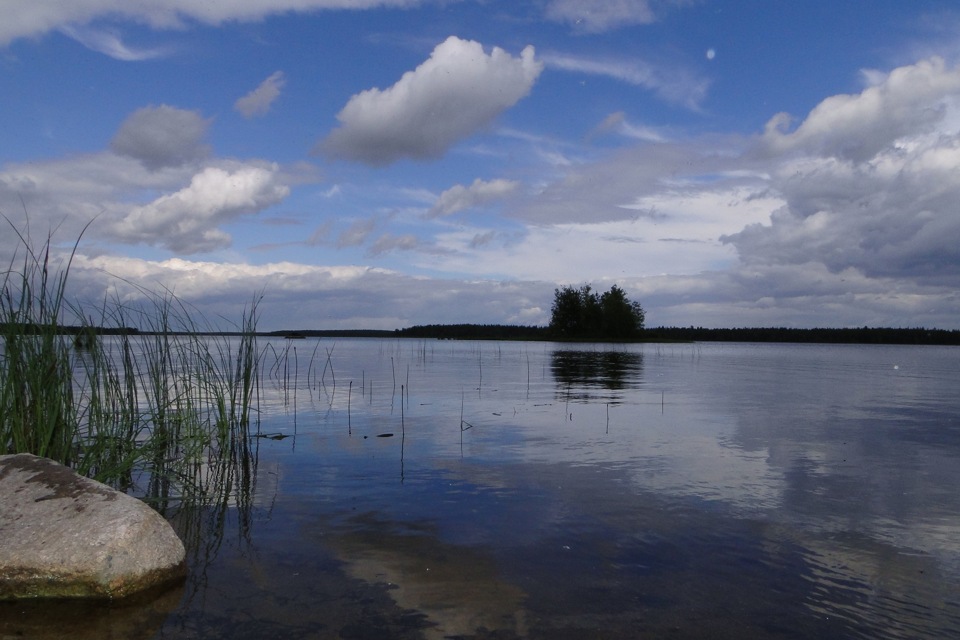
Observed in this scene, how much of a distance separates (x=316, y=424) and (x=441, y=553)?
819 centimetres

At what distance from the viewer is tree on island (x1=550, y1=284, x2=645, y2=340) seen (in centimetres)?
11356

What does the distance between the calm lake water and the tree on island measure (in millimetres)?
100201

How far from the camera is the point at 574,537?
6.72m

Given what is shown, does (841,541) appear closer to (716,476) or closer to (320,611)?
(716,476)

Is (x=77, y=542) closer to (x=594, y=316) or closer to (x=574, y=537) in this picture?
(x=574, y=537)

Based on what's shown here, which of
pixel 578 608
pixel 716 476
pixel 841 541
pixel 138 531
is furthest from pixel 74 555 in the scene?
pixel 716 476

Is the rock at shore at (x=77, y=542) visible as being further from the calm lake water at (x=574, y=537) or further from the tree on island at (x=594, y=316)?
the tree on island at (x=594, y=316)

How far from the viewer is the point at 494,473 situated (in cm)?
952

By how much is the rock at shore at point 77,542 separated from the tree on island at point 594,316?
109765 millimetres

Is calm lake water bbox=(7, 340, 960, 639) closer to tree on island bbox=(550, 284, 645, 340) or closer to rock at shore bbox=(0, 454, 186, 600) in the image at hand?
rock at shore bbox=(0, 454, 186, 600)

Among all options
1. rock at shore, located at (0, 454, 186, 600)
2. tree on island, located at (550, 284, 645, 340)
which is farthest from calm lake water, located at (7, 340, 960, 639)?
tree on island, located at (550, 284, 645, 340)

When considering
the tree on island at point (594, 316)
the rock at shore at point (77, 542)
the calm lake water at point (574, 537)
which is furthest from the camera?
the tree on island at point (594, 316)

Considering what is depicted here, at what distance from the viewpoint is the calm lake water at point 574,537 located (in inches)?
194

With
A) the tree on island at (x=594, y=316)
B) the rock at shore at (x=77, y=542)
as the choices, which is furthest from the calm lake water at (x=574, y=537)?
the tree on island at (x=594, y=316)
